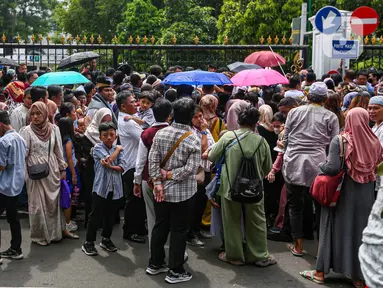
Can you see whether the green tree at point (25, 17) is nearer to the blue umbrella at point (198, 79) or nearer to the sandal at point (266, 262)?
the blue umbrella at point (198, 79)

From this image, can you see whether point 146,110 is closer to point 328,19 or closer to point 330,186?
point 330,186

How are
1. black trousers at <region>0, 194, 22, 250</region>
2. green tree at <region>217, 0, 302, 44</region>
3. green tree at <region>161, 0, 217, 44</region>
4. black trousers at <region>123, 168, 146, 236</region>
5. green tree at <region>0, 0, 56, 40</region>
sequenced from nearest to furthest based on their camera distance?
black trousers at <region>0, 194, 22, 250</region>, black trousers at <region>123, 168, 146, 236</region>, green tree at <region>217, 0, 302, 44</region>, green tree at <region>161, 0, 217, 44</region>, green tree at <region>0, 0, 56, 40</region>

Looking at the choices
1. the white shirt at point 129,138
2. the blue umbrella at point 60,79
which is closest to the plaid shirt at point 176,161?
the white shirt at point 129,138

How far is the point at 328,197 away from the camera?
563cm

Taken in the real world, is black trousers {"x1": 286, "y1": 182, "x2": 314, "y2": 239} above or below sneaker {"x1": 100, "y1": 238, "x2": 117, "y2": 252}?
above

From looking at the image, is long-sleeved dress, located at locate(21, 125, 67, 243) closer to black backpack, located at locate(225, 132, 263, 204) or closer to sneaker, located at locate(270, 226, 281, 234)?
black backpack, located at locate(225, 132, 263, 204)

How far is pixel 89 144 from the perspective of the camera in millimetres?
7520

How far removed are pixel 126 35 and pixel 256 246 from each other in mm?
22388

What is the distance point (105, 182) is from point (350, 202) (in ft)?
8.58

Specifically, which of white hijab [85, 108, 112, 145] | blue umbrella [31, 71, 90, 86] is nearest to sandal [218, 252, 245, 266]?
white hijab [85, 108, 112, 145]

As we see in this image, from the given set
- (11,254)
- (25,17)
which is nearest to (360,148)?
(11,254)

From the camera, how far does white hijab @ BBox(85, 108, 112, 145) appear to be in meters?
7.38

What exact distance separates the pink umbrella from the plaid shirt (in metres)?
3.76

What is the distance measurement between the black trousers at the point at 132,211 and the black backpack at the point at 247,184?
60.0 inches
